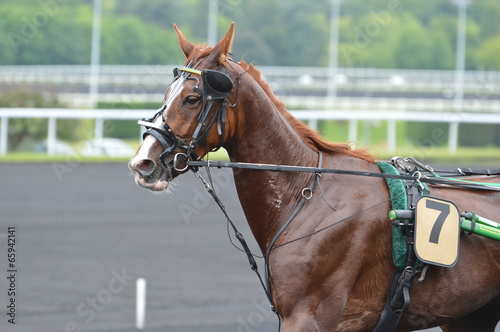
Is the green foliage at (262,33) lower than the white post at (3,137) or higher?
higher

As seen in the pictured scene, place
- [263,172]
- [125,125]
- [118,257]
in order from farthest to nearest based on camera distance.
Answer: [125,125], [118,257], [263,172]

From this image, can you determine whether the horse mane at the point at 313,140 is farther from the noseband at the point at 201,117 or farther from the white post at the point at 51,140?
the white post at the point at 51,140

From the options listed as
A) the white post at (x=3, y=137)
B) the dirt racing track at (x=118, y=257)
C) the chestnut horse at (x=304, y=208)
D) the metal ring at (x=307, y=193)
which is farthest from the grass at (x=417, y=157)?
the metal ring at (x=307, y=193)

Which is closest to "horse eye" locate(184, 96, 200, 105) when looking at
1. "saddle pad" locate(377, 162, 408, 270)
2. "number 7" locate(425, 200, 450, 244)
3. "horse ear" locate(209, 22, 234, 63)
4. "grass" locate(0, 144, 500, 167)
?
"horse ear" locate(209, 22, 234, 63)

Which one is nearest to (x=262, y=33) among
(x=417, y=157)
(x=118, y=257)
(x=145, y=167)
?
(x=417, y=157)

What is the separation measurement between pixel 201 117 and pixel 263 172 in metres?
0.39

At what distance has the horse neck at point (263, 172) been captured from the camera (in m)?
3.72

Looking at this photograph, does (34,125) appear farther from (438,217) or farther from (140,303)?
(438,217)

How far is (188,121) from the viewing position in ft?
11.8

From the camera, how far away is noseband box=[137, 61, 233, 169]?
11.6 feet

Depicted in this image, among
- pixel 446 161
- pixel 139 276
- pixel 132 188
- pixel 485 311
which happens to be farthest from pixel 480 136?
pixel 485 311

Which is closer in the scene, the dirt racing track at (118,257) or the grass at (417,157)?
the dirt racing track at (118,257)

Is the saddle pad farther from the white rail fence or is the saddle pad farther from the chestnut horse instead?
the white rail fence

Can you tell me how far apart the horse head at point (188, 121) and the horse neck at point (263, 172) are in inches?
3.9
